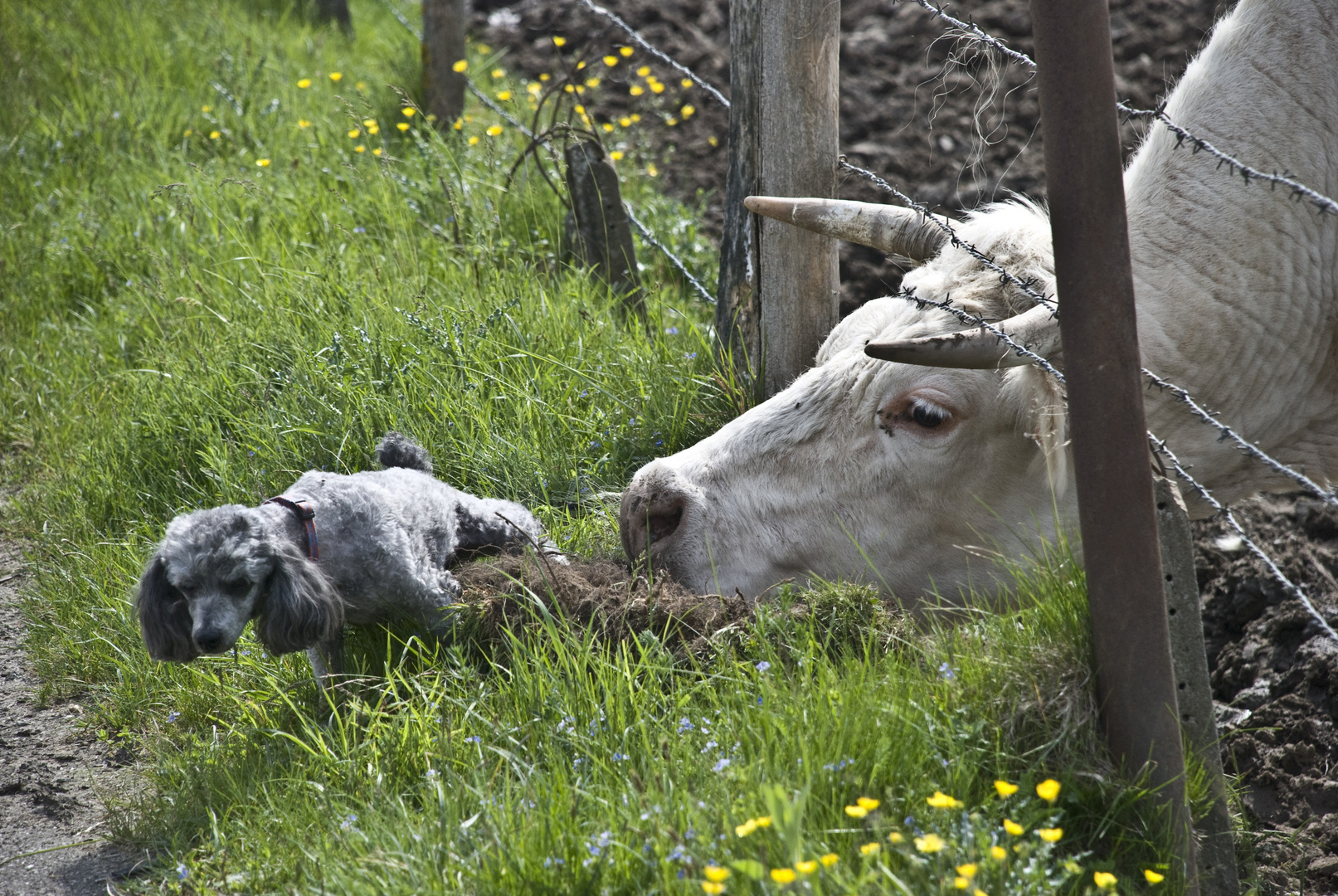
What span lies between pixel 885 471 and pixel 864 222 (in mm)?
770

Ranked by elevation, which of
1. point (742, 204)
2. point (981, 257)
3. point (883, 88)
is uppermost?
point (883, 88)

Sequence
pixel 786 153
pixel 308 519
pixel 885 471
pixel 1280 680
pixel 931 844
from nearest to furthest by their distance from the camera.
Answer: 1. pixel 931 844
2. pixel 308 519
3. pixel 885 471
4. pixel 1280 680
5. pixel 786 153

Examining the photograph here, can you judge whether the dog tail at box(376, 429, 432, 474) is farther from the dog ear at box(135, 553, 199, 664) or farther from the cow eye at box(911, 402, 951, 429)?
the cow eye at box(911, 402, 951, 429)

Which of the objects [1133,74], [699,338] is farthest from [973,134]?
[699,338]

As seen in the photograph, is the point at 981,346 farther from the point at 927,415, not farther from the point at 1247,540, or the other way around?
the point at 1247,540

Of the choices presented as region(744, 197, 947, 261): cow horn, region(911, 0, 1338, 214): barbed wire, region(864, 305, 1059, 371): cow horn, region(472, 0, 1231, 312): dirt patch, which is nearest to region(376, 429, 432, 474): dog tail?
region(744, 197, 947, 261): cow horn

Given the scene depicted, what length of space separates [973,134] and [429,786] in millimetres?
5620

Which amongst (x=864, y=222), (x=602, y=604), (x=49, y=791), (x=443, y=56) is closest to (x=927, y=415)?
(x=864, y=222)

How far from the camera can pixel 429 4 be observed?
6.31 metres

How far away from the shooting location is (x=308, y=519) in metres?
2.73

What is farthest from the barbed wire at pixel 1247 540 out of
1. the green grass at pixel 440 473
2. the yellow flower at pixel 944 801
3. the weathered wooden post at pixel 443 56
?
the weathered wooden post at pixel 443 56

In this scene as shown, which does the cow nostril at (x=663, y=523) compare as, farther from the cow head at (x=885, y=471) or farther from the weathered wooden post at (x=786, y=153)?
the weathered wooden post at (x=786, y=153)

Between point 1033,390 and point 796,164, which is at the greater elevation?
point 796,164

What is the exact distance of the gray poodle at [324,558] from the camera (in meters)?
2.53
